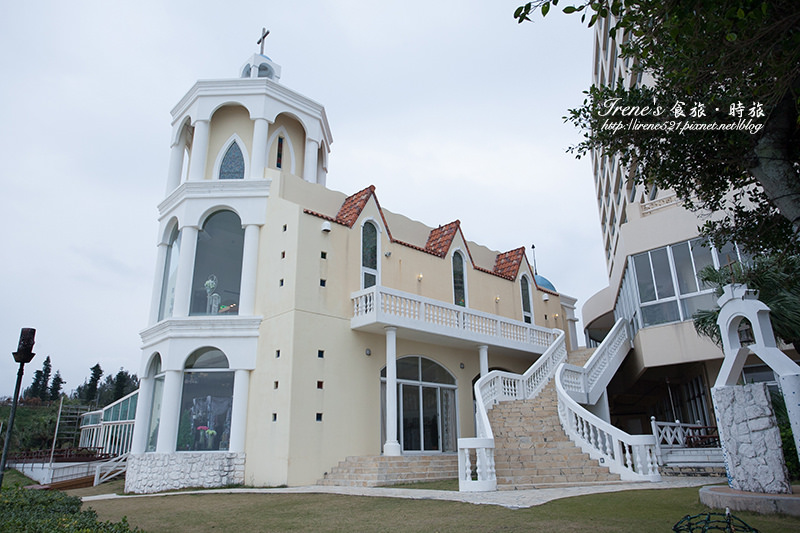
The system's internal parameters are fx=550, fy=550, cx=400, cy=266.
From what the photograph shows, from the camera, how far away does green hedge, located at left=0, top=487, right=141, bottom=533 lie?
5302mm

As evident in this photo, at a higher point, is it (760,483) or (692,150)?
(692,150)

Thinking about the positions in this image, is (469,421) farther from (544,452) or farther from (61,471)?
(61,471)

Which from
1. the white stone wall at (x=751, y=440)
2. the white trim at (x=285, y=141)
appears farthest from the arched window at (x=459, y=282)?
the white stone wall at (x=751, y=440)

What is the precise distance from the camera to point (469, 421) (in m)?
20.0

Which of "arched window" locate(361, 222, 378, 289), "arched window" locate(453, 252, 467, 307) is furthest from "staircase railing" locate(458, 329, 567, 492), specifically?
"arched window" locate(361, 222, 378, 289)

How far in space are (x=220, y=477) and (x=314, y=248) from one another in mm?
7219

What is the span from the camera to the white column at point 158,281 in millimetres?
19078

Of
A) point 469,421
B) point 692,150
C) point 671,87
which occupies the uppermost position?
point 671,87

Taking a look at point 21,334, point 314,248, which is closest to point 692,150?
point 314,248

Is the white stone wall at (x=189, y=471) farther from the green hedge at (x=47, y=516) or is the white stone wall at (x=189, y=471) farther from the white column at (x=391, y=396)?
the green hedge at (x=47, y=516)

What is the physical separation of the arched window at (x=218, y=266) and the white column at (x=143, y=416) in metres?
3.03

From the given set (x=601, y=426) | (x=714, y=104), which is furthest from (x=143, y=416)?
(x=714, y=104)

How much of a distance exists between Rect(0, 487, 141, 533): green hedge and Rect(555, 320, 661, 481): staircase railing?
383 inches

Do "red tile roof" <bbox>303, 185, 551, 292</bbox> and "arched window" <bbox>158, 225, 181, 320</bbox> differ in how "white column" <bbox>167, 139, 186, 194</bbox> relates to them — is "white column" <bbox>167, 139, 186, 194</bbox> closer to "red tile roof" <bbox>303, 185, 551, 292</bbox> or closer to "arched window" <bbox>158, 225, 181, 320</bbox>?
"arched window" <bbox>158, 225, 181, 320</bbox>
